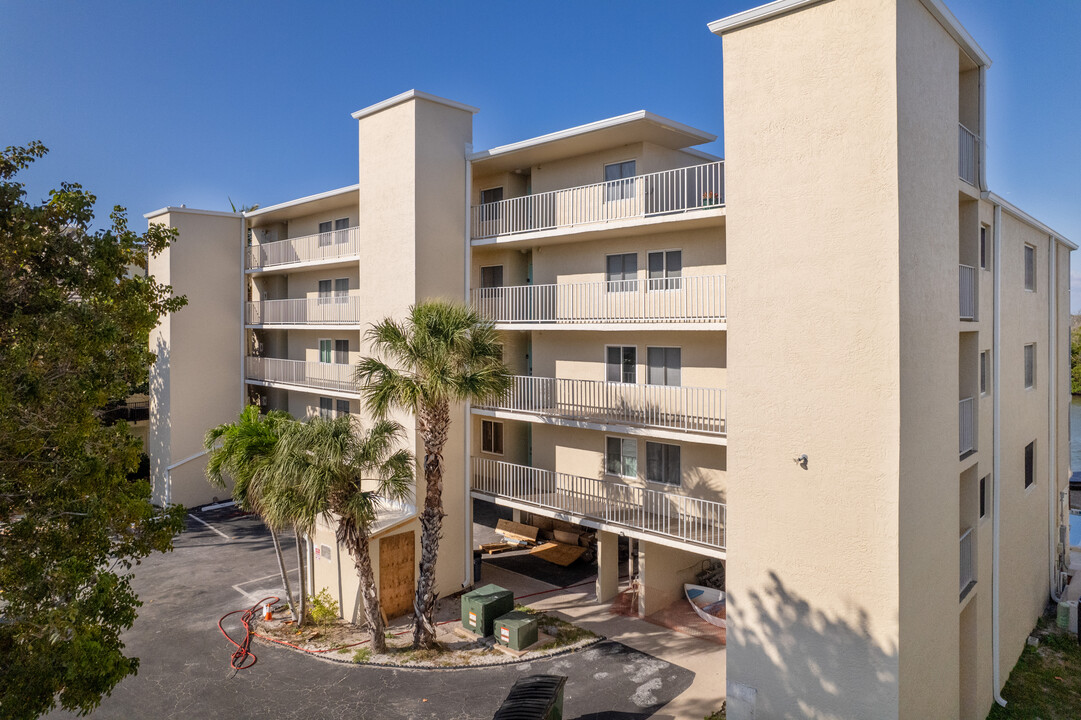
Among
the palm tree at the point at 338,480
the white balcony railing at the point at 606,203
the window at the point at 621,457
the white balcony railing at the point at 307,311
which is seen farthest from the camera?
the white balcony railing at the point at 307,311

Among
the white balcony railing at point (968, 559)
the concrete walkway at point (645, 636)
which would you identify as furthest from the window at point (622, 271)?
the white balcony railing at point (968, 559)

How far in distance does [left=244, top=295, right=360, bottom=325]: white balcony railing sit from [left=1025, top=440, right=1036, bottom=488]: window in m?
20.5

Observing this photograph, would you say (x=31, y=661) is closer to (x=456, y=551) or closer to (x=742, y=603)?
(x=742, y=603)

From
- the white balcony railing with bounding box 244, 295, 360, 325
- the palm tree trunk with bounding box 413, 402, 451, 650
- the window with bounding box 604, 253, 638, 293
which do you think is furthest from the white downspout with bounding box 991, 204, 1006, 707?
the white balcony railing with bounding box 244, 295, 360, 325

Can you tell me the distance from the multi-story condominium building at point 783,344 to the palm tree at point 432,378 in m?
2.60

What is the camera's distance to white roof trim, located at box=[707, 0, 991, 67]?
38.8ft

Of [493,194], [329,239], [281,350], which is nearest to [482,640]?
[493,194]

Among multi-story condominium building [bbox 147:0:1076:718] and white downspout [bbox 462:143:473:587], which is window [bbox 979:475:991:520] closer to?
multi-story condominium building [bbox 147:0:1076:718]

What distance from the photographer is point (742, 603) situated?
1266 centimetres

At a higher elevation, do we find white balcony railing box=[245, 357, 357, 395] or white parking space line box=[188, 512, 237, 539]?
white balcony railing box=[245, 357, 357, 395]

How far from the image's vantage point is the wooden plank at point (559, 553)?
2170 cm

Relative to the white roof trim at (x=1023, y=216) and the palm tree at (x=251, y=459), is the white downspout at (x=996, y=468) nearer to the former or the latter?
the white roof trim at (x=1023, y=216)

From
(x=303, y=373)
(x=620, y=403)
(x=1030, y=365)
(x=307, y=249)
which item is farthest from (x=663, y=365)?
(x=307, y=249)

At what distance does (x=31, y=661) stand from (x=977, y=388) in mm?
16165
